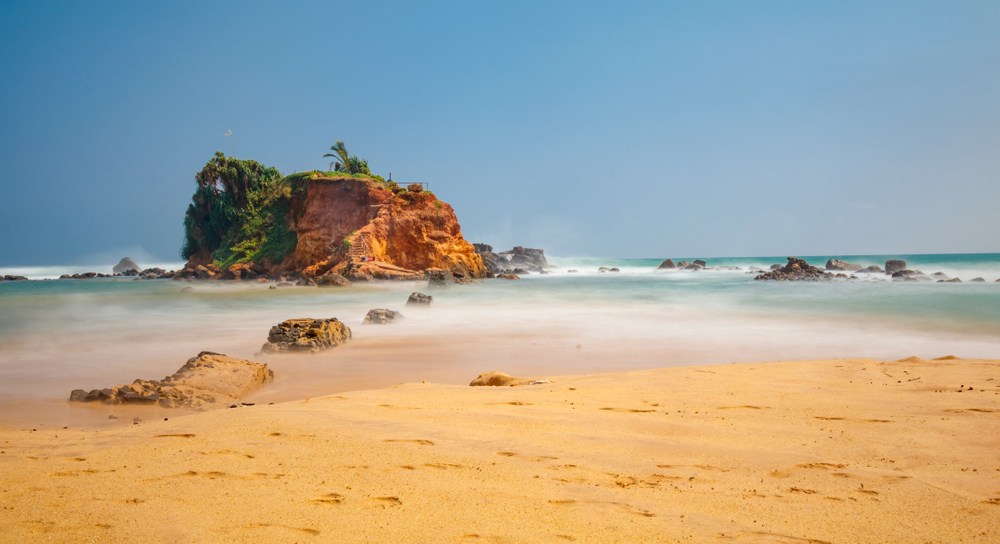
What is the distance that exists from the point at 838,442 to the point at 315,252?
102ft

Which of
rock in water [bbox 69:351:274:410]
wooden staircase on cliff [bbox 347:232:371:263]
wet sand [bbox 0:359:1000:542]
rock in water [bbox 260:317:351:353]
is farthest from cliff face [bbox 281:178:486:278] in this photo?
wet sand [bbox 0:359:1000:542]

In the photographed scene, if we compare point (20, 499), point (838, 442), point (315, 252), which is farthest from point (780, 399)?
point (315, 252)

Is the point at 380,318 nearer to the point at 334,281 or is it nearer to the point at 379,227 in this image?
the point at 334,281

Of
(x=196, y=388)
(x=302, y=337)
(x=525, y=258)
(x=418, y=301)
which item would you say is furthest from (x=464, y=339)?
(x=525, y=258)

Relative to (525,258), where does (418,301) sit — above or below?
below

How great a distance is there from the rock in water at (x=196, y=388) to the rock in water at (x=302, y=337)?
1.64m

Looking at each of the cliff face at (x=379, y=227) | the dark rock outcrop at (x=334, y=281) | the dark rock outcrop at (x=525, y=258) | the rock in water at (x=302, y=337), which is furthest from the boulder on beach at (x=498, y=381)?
the dark rock outcrop at (x=525, y=258)

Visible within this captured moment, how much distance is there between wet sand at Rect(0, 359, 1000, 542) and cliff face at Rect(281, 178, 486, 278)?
25.8 meters

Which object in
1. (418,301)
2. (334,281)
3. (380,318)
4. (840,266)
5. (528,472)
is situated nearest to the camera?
(528,472)

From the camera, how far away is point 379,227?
29.5m

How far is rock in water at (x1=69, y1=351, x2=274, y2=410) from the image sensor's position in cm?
446

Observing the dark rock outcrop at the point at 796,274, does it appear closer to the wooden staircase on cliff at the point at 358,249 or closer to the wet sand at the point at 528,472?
the wooden staircase on cliff at the point at 358,249

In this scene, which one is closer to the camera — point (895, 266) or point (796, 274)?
point (796, 274)

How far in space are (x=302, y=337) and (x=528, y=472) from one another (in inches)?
227
